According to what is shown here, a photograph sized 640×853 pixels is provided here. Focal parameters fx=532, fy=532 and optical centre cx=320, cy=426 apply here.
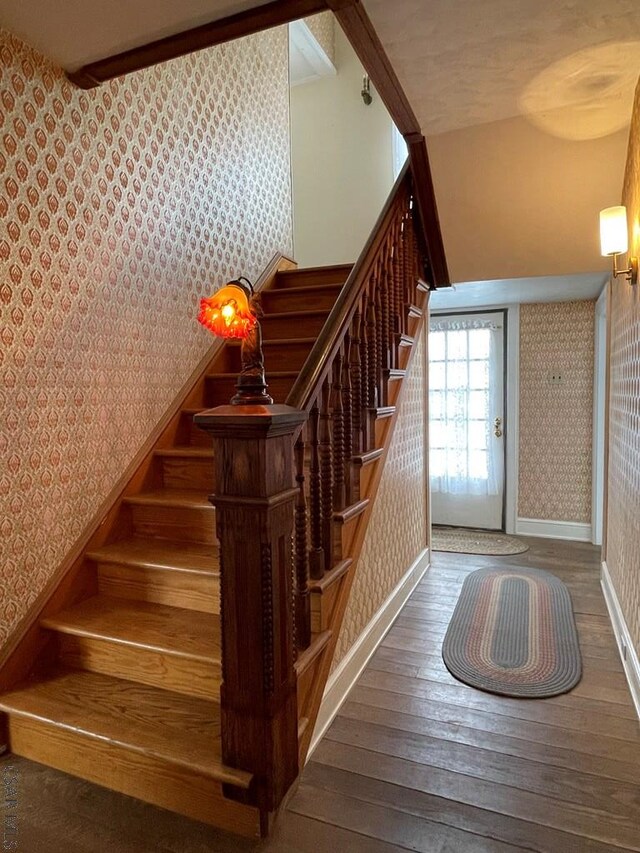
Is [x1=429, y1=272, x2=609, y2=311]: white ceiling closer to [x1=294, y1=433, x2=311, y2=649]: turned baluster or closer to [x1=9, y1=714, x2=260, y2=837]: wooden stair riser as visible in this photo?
[x1=294, y1=433, x2=311, y2=649]: turned baluster

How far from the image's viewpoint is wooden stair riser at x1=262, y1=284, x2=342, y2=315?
132 inches

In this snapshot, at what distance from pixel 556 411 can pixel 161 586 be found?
3.57 meters

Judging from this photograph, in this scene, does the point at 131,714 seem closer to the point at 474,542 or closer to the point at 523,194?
the point at 523,194

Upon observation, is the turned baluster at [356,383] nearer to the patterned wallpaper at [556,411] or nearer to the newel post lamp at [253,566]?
the newel post lamp at [253,566]

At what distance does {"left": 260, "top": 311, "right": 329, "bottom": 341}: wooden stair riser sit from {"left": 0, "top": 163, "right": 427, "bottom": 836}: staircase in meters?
0.61

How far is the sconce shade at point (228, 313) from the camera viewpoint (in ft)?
5.01

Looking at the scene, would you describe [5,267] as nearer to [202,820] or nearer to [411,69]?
[411,69]

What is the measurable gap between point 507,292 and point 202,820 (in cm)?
359

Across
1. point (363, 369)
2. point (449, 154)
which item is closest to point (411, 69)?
point (449, 154)

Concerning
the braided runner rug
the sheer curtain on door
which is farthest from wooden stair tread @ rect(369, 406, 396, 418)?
the sheer curtain on door

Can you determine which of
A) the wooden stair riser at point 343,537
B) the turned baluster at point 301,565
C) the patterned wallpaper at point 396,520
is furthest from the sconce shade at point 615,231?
the turned baluster at point 301,565

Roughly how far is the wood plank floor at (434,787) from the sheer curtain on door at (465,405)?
2.47 meters

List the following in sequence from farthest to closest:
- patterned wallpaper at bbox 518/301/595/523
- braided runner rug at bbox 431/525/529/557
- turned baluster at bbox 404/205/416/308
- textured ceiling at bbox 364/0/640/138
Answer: patterned wallpaper at bbox 518/301/595/523, braided runner rug at bbox 431/525/529/557, turned baluster at bbox 404/205/416/308, textured ceiling at bbox 364/0/640/138

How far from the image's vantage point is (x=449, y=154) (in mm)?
2732
